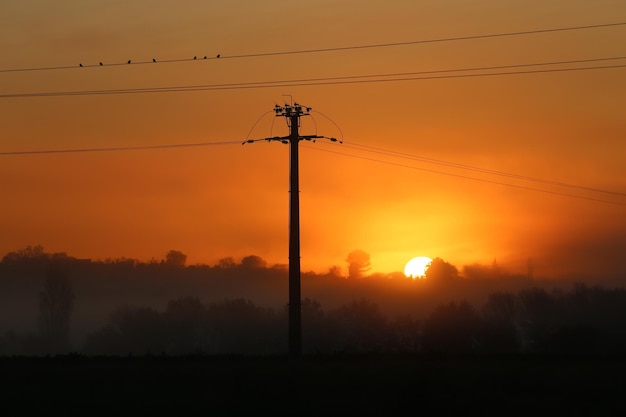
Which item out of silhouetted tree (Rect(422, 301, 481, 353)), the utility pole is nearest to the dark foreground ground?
the utility pole

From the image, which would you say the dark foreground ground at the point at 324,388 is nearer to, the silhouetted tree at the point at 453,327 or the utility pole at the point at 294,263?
the utility pole at the point at 294,263

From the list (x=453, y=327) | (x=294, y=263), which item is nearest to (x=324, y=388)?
Result: (x=294, y=263)

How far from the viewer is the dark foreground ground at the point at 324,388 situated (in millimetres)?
28859

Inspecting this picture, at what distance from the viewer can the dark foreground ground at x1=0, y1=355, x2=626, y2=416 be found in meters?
28.9

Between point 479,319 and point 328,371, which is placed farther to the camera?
point 479,319

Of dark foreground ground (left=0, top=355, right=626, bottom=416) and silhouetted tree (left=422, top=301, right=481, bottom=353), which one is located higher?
silhouetted tree (left=422, top=301, right=481, bottom=353)

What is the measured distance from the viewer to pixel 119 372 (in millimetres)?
34094

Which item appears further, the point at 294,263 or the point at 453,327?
the point at 453,327

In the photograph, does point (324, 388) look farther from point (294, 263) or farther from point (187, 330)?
point (187, 330)

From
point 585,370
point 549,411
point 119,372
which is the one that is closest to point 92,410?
point 119,372

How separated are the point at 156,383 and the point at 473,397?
9.91 metres

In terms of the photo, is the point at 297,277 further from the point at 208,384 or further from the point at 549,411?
the point at 549,411

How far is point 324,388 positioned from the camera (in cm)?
3058

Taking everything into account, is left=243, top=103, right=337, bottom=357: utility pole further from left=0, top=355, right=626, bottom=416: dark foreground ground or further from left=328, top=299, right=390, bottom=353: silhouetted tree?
left=328, top=299, right=390, bottom=353: silhouetted tree
